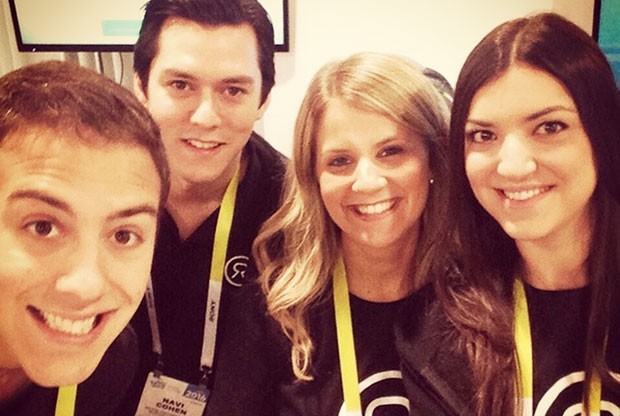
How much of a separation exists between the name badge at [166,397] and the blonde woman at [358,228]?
285mm

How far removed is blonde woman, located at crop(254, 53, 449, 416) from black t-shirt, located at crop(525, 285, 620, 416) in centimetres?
28

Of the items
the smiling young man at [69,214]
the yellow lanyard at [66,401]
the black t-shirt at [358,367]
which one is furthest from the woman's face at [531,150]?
the yellow lanyard at [66,401]

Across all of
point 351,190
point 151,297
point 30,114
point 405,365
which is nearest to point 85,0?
point 151,297

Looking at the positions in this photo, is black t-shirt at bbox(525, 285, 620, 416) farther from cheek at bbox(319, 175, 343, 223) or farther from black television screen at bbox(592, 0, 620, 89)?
black television screen at bbox(592, 0, 620, 89)

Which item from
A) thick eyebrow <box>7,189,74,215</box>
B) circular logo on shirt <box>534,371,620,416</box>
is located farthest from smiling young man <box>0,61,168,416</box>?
circular logo on shirt <box>534,371,620,416</box>

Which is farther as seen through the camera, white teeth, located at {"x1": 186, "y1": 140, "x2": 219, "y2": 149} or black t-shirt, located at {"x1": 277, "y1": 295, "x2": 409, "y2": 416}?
white teeth, located at {"x1": 186, "y1": 140, "x2": 219, "y2": 149}

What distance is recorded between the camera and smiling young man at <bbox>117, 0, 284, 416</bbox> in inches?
65.9

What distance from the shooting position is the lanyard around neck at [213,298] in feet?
5.58

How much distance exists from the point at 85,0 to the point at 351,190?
1523mm

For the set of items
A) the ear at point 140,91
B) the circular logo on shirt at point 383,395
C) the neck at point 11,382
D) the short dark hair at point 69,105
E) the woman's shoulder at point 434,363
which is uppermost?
the short dark hair at point 69,105

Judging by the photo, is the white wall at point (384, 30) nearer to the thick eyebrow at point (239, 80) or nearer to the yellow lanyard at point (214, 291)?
the thick eyebrow at point (239, 80)

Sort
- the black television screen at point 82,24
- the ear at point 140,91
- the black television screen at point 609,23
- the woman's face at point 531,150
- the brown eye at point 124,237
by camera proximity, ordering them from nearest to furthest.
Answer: the brown eye at point 124,237
the woman's face at point 531,150
the ear at point 140,91
the black television screen at point 609,23
the black television screen at point 82,24

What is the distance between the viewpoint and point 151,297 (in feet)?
5.66

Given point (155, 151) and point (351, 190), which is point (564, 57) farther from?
point (155, 151)
